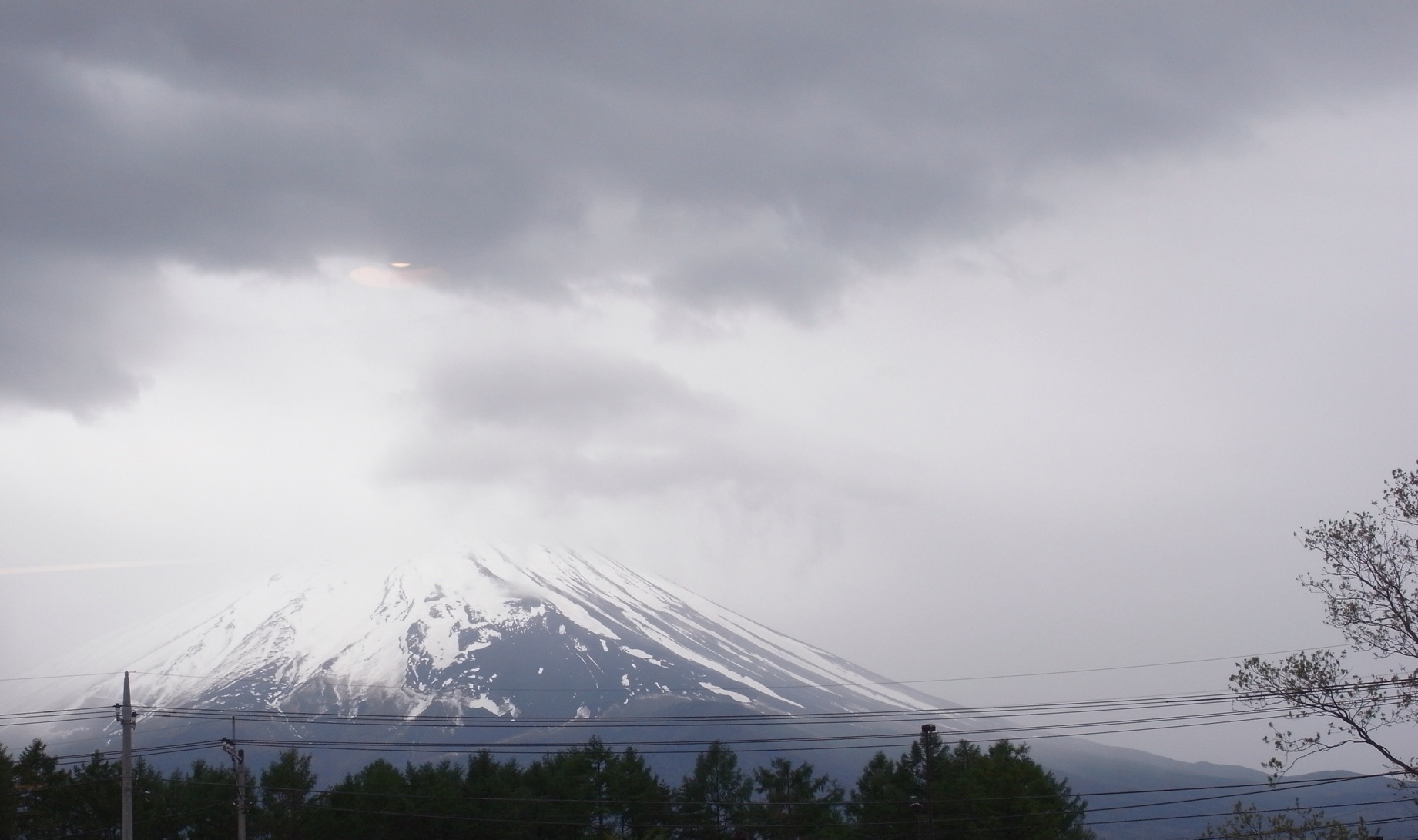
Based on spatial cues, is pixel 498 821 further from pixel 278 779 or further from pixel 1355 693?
pixel 1355 693

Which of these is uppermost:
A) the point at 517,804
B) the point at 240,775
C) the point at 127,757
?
the point at 127,757

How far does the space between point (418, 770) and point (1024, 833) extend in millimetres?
32219

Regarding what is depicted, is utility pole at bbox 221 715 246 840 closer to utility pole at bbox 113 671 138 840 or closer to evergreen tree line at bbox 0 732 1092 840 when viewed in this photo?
utility pole at bbox 113 671 138 840

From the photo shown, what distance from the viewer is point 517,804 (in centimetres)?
5419

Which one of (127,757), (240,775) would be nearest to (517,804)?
(240,775)

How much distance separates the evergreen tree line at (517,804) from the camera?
47438mm

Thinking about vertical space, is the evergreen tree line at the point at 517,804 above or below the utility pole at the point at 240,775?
below

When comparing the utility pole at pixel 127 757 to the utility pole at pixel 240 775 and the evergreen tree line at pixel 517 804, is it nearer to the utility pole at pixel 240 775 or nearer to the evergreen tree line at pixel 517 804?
the utility pole at pixel 240 775

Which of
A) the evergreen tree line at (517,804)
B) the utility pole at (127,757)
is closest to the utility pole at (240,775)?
the utility pole at (127,757)

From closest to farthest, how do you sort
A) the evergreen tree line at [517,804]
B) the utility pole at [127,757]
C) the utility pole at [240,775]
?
the utility pole at [127,757] → the utility pole at [240,775] → the evergreen tree line at [517,804]

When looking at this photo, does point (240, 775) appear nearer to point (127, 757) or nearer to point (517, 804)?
point (127, 757)

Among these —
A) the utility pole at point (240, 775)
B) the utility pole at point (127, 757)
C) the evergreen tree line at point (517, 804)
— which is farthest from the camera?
the evergreen tree line at point (517, 804)

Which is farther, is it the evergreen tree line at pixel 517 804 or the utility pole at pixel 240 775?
the evergreen tree line at pixel 517 804

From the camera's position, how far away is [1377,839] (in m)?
25.6
